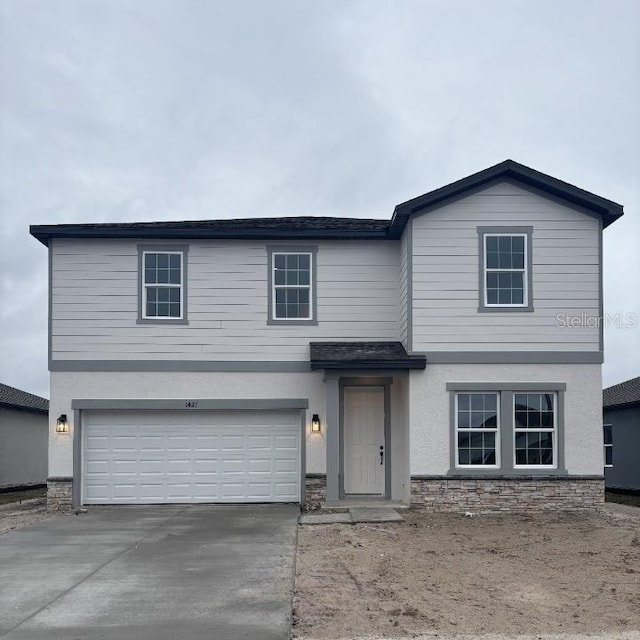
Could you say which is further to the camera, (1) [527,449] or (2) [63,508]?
(2) [63,508]

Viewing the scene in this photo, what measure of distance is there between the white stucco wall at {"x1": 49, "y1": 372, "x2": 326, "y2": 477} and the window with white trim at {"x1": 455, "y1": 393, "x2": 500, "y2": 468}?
297cm

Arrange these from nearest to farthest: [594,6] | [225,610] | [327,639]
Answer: [327,639] < [225,610] < [594,6]

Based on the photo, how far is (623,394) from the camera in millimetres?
24438

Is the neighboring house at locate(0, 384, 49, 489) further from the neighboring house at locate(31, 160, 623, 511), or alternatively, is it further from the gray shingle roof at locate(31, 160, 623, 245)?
the gray shingle roof at locate(31, 160, 623, 245)

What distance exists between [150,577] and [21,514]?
7.97 metres

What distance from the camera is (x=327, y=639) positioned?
6.68m

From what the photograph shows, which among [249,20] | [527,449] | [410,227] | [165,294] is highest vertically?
[249,20]

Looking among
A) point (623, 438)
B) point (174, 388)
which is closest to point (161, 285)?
point (174, 388)

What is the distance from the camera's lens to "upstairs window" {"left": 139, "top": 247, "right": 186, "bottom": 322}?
Result: 16406 mm

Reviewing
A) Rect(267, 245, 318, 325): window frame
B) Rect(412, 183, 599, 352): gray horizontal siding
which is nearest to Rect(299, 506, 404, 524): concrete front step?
Rect(412, 183, 599, 352): gray horizontal siding

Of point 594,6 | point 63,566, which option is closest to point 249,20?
point 594,6

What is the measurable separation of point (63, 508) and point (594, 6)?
15214 mm

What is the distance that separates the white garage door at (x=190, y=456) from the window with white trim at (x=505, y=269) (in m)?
4.90

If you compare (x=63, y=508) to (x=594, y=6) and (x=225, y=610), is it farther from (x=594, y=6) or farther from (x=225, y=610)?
(x=594, y=6)
